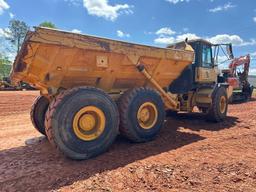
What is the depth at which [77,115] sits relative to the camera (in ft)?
15.6

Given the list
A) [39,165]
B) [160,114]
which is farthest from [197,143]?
[39,165]

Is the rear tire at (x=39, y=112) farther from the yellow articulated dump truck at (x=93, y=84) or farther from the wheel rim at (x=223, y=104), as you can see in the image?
the wheel rim at (x=223, y=104)

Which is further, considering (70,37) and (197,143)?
(197,143)

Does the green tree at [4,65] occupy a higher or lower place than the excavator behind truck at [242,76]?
higher

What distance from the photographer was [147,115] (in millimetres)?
6078

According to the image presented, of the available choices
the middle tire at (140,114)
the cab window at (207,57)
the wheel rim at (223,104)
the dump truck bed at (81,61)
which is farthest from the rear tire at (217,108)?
the middle tire at (140,114)

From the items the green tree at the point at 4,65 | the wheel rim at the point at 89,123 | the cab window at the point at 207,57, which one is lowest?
the wheel rim at the point at 89,123

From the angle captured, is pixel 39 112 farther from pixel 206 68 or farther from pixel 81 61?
pixel 206 68

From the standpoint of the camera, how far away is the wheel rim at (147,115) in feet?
19.2

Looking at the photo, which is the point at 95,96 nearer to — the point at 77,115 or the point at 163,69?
the point at 77,115

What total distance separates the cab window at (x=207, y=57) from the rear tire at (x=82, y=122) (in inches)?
172

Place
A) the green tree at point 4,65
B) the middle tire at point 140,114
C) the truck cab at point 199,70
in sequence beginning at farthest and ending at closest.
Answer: the green tree at point 4,65 → the truck cab at point 199,70 → the middle tire at point 140,114

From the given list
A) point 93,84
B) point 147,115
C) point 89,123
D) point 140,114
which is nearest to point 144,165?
point 89,123

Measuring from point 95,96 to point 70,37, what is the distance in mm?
1171
